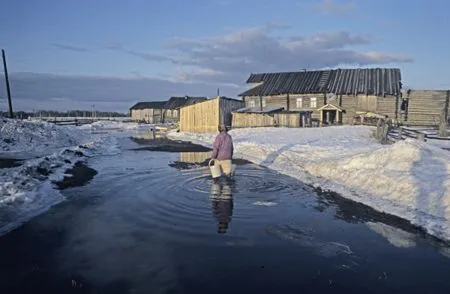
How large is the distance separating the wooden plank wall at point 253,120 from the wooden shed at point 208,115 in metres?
1.17

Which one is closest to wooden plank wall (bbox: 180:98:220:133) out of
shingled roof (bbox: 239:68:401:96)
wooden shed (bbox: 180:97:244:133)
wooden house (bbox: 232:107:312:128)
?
wooden shed (bbox: 180:97:244:133)

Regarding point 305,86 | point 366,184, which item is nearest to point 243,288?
point 366,184

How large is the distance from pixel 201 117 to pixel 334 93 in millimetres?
17499

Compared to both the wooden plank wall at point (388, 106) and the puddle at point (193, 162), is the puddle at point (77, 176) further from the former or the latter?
the wooden plank wall at point (388, 106)

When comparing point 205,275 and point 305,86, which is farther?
point 305,86

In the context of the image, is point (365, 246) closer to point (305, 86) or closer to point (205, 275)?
point (205, 275)

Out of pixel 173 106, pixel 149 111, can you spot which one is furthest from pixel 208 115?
pixel 149 111

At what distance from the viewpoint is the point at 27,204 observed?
906cm

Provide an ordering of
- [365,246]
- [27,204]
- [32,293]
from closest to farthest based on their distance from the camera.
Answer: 1. [32,293]
2. [365,246]
3. [27,204]

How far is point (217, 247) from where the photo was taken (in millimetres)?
6293

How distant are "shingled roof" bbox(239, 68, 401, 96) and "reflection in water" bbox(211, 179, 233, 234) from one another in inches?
1586

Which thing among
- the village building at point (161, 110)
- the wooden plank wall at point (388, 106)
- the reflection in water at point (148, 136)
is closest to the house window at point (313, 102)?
the wooden plank wall at point (388, 106)

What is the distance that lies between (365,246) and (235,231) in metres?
2.17

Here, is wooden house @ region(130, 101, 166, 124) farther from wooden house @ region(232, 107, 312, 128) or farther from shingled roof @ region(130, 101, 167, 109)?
wooden house @ region(232, 107, 312, 128)
